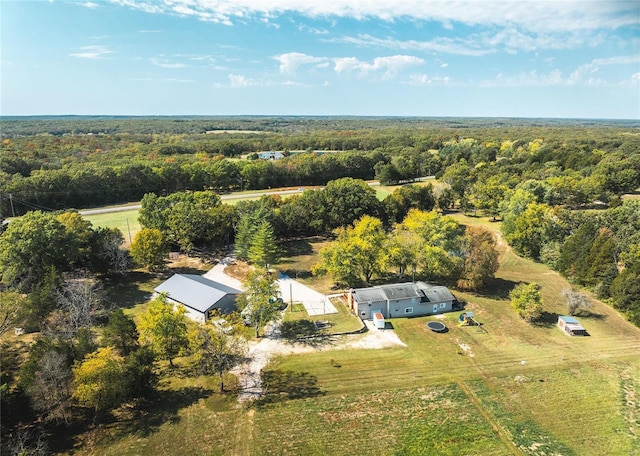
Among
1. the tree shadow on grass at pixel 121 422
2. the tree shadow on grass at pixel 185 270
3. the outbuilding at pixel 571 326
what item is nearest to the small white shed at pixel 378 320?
the tree shadow on grass at pixel 121 422

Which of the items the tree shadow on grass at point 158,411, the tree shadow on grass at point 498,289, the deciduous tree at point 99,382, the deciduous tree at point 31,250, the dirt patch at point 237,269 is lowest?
the tree shadow on grass at point 158,411

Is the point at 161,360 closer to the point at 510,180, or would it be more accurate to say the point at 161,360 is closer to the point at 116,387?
the point at 116,387

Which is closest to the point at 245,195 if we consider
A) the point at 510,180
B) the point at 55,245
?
the point at 55,245

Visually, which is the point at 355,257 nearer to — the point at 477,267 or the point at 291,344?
the point at 291,344

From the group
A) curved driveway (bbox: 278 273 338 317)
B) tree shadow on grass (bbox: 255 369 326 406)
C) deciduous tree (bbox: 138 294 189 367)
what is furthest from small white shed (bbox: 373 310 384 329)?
deciduous tree (bbox: 138 294 189 367)

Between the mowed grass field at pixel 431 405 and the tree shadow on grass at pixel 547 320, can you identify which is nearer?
the mowed grass field at pixel 431 405

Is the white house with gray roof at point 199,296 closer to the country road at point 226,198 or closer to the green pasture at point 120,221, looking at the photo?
the green pasture at point 120,221

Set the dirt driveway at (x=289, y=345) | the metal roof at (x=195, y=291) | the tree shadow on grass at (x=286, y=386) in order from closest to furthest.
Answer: the tree shadow on grass at (x=286, y=386) < the dirt driveway at (x=289, y=345) < the metal roof at (x=195, y=291)
